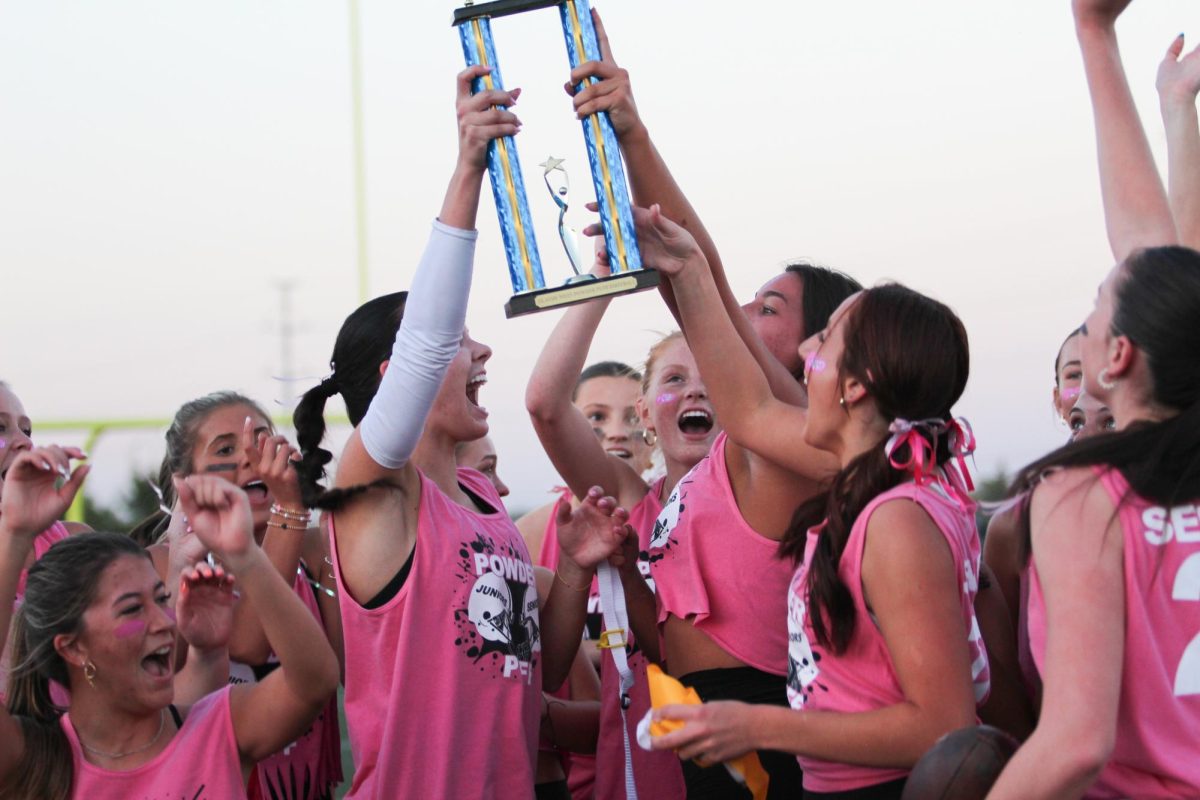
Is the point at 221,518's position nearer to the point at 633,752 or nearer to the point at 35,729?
the point at 35,729

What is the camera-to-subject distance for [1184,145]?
9.77 ft

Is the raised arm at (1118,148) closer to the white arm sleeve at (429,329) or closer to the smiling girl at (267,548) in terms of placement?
the white arm sleeve at (429,329)

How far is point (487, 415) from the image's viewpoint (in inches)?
130

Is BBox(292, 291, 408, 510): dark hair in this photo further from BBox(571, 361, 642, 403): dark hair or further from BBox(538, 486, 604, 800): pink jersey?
BBox(571, 361, 642, 403): dark hair

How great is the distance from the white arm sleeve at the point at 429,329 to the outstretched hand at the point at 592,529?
59 centimetres

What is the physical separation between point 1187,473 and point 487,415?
1.78 metres

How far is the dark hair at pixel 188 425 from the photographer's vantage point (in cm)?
370

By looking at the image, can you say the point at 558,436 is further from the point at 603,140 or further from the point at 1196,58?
the point at 1196,58

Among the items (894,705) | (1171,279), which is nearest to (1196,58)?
(1171,279)

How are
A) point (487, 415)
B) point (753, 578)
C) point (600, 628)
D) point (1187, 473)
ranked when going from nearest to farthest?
point (1187, 473) < point (753, 578) < point (487, 415) < point (600, 628)

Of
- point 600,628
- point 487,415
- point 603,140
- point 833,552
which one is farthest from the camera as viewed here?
point 600,628

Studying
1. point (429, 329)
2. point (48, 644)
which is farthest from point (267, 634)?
point (429, 329)

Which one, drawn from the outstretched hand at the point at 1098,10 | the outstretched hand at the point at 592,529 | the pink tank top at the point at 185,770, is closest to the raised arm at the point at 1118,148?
the outstretched hand at the point at 1098,10

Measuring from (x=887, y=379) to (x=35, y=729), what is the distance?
76.2 inches
